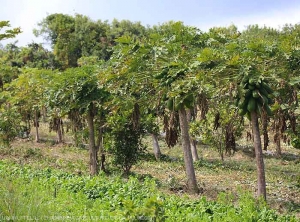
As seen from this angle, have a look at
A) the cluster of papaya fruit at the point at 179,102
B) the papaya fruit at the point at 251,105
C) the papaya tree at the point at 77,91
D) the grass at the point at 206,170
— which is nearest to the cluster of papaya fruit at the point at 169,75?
the cluster of papaya fruit at the point at 179,102

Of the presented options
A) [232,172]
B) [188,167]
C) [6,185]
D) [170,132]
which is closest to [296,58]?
[170,132]

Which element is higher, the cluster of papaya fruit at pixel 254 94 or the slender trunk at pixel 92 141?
Answer: the cluster of papaya fruit at pixel 254 94

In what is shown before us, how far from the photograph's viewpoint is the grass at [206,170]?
11.3m

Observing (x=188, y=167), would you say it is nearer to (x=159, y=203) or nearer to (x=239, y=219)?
(x=239, y=219)

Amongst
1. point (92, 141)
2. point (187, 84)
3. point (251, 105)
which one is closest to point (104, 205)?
point (187, 84)

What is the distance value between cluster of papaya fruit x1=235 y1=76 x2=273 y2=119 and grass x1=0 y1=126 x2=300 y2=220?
8.81 ft

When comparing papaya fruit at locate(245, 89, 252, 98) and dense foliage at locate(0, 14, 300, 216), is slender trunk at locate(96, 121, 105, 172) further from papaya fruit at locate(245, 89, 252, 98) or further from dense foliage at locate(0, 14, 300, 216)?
papaya fruit at locate(245, 89, 252, 98)

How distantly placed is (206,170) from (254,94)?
29.2 feet

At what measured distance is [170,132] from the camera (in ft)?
31.9

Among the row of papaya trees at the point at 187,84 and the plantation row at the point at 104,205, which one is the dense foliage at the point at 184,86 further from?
the plantation row at the point at 104,205

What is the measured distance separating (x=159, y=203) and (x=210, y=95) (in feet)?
19.8

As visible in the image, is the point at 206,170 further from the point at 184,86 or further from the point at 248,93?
the point at 248,93

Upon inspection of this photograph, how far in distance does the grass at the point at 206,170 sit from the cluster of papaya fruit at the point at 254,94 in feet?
8.81

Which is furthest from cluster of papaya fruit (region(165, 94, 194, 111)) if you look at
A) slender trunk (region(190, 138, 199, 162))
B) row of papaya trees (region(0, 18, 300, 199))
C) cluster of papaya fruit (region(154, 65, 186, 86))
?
slender trunk (region(190, 138, 199, 162))
